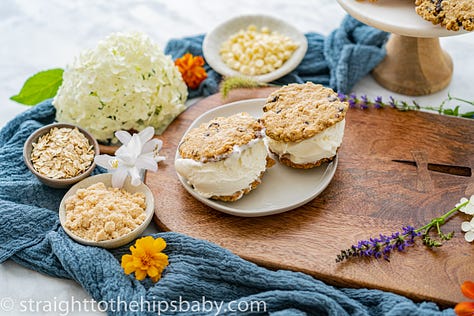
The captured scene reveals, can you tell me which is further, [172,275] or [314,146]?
[314,146]

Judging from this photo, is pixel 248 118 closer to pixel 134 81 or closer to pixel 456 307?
pixel 134 81

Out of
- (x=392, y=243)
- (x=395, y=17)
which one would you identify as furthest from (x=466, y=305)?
(x=395, y=17)

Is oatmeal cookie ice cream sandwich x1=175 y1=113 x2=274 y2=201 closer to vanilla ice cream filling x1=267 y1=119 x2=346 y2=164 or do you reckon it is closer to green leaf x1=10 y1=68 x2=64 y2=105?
vanilla ice cream filling x1=267 y1=119 x2=346 y2=164

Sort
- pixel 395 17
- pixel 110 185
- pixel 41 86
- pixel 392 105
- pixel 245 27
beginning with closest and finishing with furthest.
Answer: pixel 110 185 → pixel 395 17 → pixel 392 105 → pixel 41 86 → pixel 245 27

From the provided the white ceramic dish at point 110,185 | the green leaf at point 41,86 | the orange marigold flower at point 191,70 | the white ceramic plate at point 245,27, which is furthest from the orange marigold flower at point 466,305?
the green leaf at point 41,86

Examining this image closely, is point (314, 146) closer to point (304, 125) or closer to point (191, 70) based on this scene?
point (304, 125)

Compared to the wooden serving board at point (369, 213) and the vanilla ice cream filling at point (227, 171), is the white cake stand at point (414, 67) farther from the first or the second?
the vanilla ice cream filling at point (227, 171)
